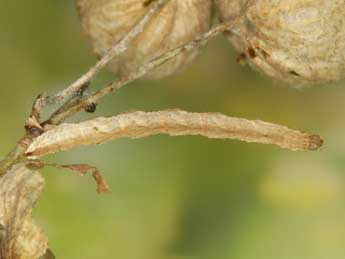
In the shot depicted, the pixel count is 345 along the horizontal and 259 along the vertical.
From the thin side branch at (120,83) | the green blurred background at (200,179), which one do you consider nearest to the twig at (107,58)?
the thin side branch at (120,83)

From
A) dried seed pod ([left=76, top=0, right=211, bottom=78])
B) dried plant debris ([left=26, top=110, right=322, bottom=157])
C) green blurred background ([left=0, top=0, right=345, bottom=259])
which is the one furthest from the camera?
green blurred background ([left=0, top=0, right=345, bottom=259])

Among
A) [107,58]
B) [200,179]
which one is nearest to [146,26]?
[107,58]

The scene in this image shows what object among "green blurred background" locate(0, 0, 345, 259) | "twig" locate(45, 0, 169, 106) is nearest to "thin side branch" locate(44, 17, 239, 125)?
"twig" locate(45, 0, 169, 106)

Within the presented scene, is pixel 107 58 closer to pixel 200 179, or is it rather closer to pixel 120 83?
pixel 120 83

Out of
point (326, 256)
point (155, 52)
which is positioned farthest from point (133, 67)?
point (326, 256)

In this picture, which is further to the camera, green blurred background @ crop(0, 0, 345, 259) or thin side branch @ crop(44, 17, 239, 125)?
green blurred background @ crop(0, 0, 345, 259)

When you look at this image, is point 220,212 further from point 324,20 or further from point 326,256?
point 324,20

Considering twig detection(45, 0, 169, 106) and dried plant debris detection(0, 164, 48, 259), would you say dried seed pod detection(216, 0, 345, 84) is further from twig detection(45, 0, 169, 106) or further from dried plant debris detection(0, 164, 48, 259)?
dried plant debris detection(0, 164, 48, 259)
